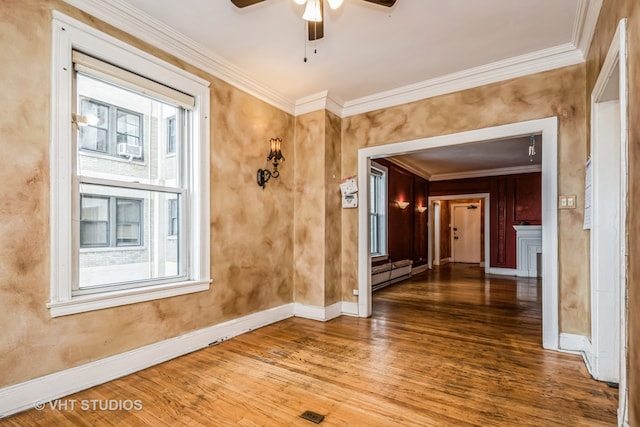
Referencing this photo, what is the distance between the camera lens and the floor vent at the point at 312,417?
198 cm

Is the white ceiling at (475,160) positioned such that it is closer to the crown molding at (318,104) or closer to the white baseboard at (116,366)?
the crown molding at (318,104)

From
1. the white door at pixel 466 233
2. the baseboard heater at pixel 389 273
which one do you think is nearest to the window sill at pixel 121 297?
the baseboard heater at pixel 389 273

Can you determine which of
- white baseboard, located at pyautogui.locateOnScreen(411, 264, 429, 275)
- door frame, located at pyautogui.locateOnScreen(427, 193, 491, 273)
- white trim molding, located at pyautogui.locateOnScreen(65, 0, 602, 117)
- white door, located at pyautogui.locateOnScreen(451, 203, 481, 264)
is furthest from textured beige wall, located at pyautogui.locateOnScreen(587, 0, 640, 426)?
white door, located at pyautogui.locateOnScreen(451, 203, 481, 264)

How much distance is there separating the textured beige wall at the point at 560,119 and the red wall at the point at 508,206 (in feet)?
19.0

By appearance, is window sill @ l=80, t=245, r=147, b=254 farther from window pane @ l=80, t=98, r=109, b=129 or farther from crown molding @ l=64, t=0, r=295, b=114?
crown molding @ l=64, t=0, r=295, b=114

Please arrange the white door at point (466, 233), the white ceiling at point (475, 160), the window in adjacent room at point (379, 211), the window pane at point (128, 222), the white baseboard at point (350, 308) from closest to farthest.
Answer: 1. the window pane at point (128, 222)
2. the white baseboard at point (350, 308)
3. the white ceiling at point (475, 160)
4. the window in adjacent room at point (379, 211)
5. the white door at point (466, 233)

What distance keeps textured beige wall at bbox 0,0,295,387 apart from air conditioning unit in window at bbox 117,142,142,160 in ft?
1.77

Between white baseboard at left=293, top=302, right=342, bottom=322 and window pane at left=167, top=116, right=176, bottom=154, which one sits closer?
window pane at left=167, top=116, right=176, bottom=154

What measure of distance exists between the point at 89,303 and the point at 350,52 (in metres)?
3.10

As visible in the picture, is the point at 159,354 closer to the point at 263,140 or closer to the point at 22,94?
the point at 22,94

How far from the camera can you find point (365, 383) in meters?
2.45

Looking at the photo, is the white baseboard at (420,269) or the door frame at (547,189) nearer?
the door frame at (547,189)

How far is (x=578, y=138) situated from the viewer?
3.05 m

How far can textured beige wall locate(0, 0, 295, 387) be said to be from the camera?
2049 mm
